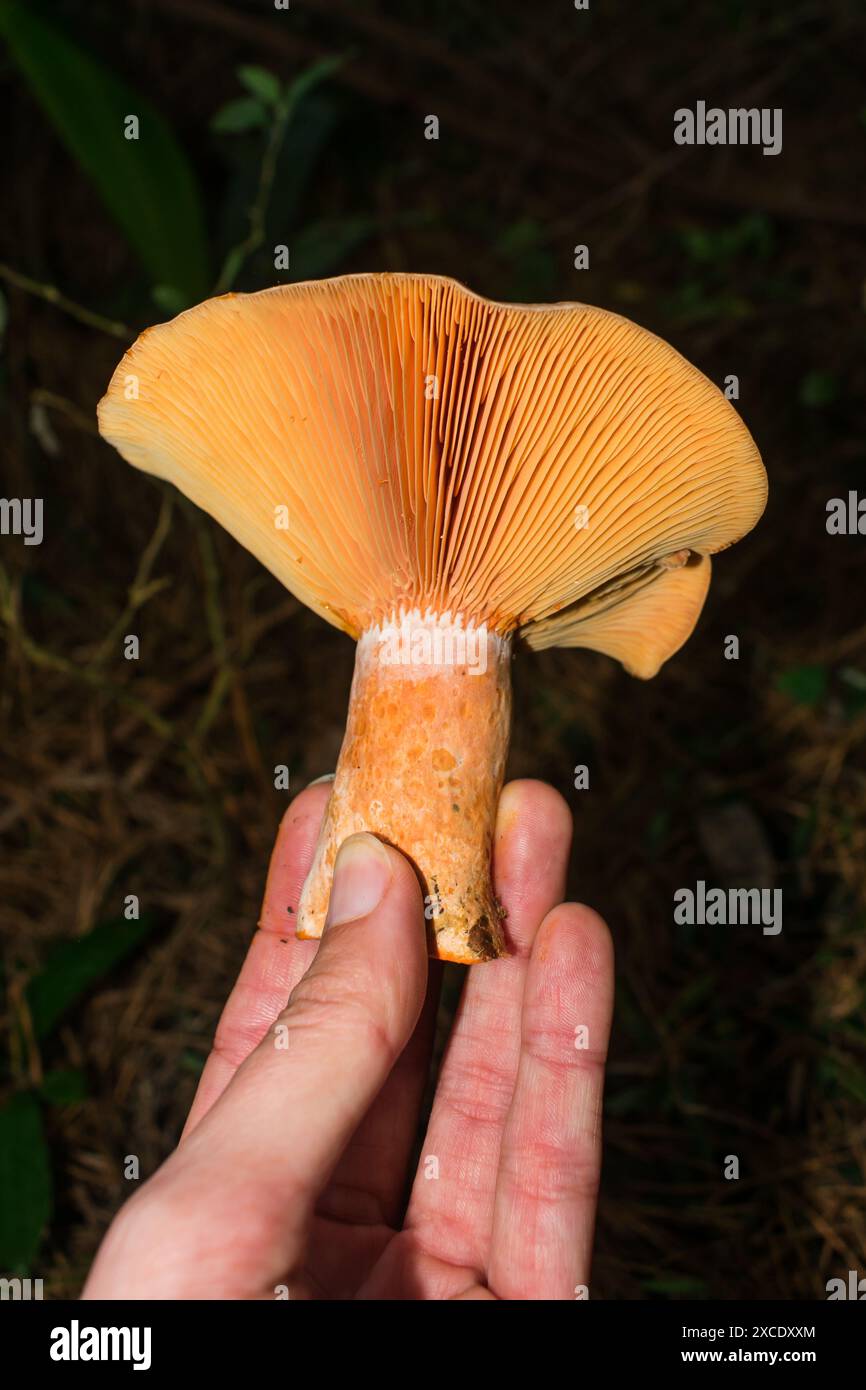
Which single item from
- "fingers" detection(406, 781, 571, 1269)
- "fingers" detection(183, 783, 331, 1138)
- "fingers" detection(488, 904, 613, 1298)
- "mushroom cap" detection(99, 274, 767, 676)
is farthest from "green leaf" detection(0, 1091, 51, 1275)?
"mushroom cap" detection(99, 274, 767, 676)

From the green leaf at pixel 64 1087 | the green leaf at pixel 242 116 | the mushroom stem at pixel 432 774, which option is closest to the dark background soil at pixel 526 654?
the green leaf at pixel 64 1087

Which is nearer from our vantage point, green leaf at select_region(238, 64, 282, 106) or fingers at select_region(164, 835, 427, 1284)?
fingers at select_region(164, 835, 427, 1284)

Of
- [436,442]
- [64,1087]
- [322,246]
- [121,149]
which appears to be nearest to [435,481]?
[436,442]

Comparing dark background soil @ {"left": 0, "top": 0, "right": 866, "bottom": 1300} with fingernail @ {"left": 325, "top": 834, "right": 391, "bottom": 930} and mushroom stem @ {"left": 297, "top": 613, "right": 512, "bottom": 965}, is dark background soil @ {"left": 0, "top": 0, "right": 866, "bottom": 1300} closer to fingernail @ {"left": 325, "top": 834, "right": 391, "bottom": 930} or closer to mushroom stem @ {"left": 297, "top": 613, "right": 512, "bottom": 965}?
mushroom stem @ {"left": 297, "top": 613, "right": 512, "bottom": 965}

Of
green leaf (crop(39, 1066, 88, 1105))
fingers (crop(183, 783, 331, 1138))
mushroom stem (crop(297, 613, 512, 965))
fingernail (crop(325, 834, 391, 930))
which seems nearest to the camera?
fingernail (crop(325, 834, 391, 930))

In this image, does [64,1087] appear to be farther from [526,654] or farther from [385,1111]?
[526,654]

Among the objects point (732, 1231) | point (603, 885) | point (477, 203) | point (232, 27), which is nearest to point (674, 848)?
point (603, 885)
